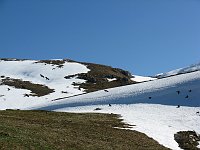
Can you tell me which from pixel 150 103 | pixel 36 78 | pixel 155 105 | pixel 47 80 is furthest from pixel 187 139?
pixel 36 78

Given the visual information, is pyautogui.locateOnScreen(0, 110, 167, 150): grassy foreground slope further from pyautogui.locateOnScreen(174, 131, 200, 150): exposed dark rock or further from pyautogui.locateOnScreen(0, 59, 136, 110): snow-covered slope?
pyautogui.locateOnScreen(0, 59, 136, 110): snow-covered slope

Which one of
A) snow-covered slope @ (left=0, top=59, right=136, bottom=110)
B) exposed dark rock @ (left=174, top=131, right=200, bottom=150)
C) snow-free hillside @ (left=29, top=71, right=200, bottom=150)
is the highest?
snow-covered slope @ (left=0, top=59, right=136, bottom=110)

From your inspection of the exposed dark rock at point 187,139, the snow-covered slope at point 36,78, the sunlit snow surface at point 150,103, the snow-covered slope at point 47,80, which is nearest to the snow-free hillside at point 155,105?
the sunlit snow surface at point 150,103

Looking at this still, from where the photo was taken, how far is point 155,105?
76250mm

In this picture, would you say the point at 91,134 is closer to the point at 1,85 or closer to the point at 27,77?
the point at 1,85

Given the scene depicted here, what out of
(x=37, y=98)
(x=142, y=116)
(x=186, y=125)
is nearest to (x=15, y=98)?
(x=37, y=98)

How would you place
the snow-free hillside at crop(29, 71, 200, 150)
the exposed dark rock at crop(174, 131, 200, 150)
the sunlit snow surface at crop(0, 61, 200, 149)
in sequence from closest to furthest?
the exposed dark rock at crop(174, 131, 200, 150) < the snow-free hillside at crop(29, 71, 200, 150) < the sunlit snow surface at crop(0, 61, 200, 149)

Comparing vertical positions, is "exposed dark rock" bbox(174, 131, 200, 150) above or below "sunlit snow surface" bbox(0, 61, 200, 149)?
below

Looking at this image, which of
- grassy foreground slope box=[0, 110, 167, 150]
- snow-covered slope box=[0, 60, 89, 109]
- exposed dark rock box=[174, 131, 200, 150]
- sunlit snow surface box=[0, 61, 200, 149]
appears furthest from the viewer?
snow-covered slope box=[0, 60, 89, 109]

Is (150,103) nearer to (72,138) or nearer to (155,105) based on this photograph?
(155,105)

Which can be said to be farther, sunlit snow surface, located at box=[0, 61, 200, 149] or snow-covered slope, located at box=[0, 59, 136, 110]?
snow-covered slope, located at box=[0, 59, 136, 110]

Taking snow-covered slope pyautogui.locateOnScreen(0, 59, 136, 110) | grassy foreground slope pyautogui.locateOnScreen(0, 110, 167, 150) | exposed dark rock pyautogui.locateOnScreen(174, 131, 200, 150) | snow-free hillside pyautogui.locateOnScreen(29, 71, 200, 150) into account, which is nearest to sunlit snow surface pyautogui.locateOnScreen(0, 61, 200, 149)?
snow-free hillside pyautogui.locateOnScreen(29, 71, 200, 150)

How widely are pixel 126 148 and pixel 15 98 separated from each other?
8104 centimetres

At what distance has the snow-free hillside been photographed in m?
56.9
